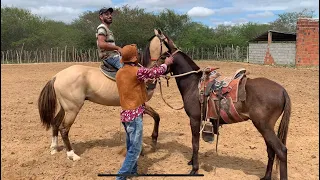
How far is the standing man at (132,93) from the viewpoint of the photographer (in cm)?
408

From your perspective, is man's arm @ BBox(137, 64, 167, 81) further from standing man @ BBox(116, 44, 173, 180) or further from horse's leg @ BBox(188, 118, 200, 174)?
horse's leg @ BBox(188, 118, 200, 174)

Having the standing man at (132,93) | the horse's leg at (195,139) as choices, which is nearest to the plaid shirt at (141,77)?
the standing man at (132,93)

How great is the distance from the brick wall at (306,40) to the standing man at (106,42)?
2143 cm

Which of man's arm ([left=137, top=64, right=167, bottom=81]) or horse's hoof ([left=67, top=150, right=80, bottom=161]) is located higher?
man's arm ([left=137, top=64, right=167, bottom=81])

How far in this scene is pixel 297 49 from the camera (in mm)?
24297

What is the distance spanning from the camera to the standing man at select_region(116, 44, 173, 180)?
13.4ft

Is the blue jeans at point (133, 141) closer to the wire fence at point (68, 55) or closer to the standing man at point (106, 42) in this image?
the standing man at point (106, 42)

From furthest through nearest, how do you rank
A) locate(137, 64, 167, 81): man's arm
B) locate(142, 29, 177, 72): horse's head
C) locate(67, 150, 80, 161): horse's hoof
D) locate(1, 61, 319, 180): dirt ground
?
locate(67, 150, 80, 161): horse's hoof
locate(142, 29, 177, 72): horse's head
locate(1, 61, 319, 180): dirt ground
locate(137, 64, 167, 81): man's arm

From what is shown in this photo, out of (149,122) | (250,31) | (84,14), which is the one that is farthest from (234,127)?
(250,31)

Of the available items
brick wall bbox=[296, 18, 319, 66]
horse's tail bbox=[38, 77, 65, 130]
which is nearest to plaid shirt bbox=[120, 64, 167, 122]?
horse's tail bbox=[38, 77, 65, 130]

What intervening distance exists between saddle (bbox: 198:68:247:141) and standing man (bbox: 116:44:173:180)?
0.88 metres

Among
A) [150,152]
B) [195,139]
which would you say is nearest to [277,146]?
[195,139]

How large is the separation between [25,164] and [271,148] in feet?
12.7

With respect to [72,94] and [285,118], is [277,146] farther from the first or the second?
[72,94]
